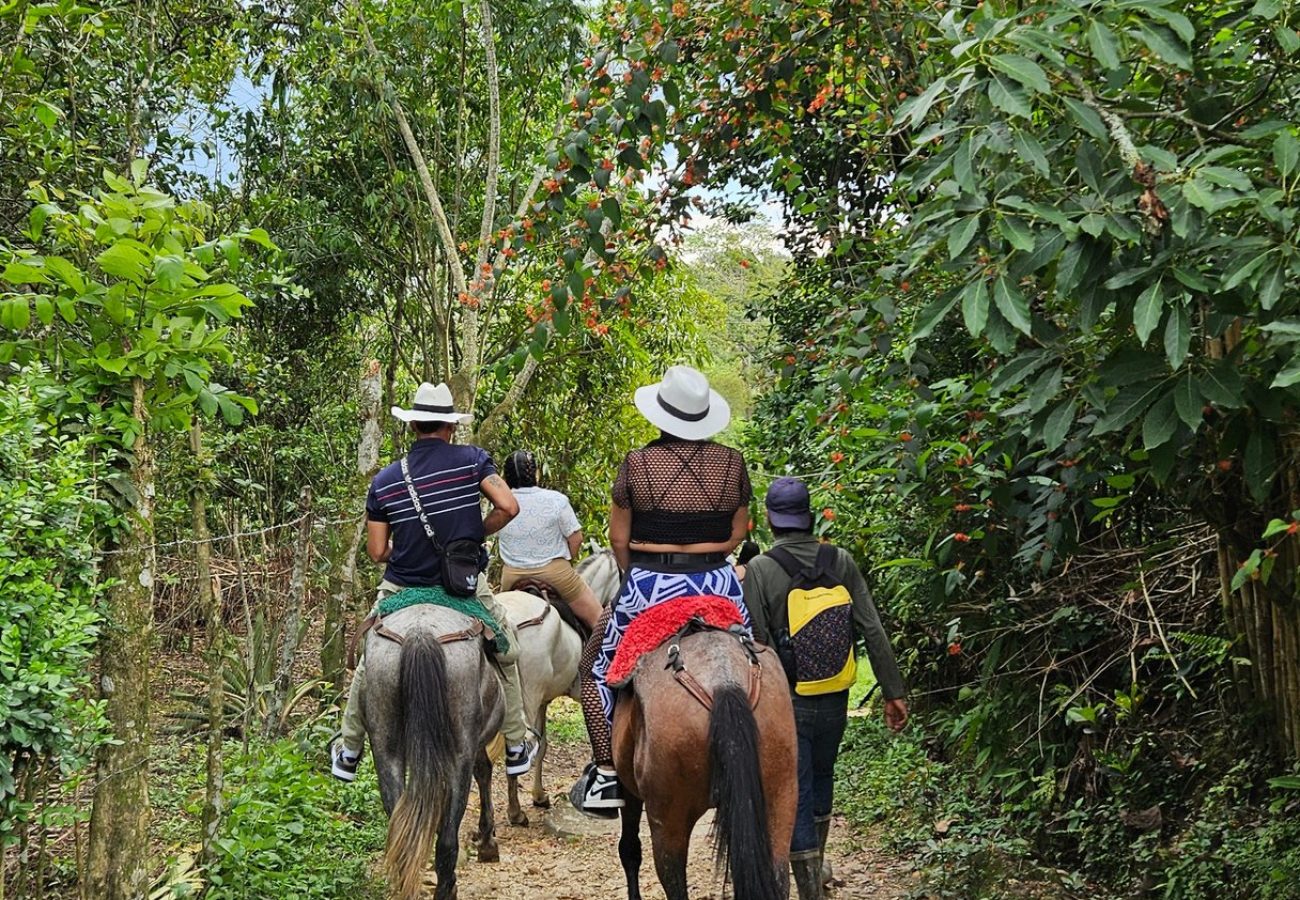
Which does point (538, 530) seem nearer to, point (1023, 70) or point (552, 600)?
point (552, 600)

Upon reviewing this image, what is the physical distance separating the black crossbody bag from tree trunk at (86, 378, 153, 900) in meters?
1.68

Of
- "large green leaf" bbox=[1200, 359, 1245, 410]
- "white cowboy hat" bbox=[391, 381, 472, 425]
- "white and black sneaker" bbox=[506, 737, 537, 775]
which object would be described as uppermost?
"white cowboy hat" bbox=[391, 381, 472, 425]

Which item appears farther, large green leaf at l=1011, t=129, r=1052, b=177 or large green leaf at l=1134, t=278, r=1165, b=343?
large green leaf at l=1011, t=129, r=1052, b=177

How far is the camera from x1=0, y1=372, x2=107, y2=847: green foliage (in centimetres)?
389

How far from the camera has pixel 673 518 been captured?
5.54 metres

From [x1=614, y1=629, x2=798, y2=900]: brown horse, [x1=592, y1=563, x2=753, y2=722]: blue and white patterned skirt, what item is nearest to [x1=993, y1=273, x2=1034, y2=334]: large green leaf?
[x1=614, y1=629, x2=798, y2=900]: brown horse

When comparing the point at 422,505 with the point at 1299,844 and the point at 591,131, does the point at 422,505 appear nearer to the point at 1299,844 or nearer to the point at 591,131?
the point at 591,131

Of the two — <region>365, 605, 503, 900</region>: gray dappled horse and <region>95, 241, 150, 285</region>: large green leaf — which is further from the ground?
<region>95, 241, 150, 285</region>: large green leaf

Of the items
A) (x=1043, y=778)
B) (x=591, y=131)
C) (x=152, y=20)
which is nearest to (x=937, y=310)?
(x=591, y=131)

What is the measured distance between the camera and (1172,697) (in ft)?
20.3

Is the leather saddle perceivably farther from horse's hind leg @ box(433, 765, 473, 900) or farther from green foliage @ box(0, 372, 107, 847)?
green foliage @ box(0, 372, 107, 847)

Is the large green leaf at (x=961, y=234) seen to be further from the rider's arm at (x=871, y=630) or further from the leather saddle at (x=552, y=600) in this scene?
the leather saddle at (x=552, y=600)

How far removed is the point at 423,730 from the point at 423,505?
1.24 m

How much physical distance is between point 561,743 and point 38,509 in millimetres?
8788
